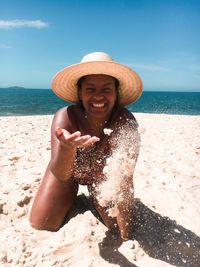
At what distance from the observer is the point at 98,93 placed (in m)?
1.92

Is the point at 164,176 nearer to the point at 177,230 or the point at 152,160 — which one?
the point at 152,160

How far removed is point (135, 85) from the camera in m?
2.18

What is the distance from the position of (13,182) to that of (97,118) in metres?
1.41

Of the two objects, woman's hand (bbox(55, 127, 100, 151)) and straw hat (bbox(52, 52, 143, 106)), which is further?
straw hat (bbox(52, 52, 143, 106))

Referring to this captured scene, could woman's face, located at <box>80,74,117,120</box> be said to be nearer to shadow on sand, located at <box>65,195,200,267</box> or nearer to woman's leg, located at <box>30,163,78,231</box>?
woman's leg, located at <box>30,163,78,231</box>

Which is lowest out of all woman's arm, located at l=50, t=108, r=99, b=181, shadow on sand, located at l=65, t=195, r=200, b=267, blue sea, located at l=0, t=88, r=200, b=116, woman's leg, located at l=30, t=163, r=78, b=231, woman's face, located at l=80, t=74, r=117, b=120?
blue sea, located at l=0, t=88, r=200, b=116

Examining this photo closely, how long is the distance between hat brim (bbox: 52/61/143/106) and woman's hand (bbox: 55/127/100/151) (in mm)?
686

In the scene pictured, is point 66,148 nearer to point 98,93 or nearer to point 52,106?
point 98,93

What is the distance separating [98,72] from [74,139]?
77 cm

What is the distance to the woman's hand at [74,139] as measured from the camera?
4.55 feet

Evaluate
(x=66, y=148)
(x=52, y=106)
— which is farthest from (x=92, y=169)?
(x=52, y=106)

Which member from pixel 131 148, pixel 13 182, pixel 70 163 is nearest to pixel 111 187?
pixel 131 148

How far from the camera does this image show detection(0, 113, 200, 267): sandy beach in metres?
1.72

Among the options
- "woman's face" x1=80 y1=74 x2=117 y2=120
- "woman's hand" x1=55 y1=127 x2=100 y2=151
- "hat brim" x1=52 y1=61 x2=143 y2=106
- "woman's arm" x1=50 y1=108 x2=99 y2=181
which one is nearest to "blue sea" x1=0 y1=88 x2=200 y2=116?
"hat brim" x1=52 y1=61 x2=143 y2=106
